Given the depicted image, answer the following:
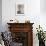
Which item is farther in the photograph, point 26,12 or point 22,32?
point 26,12

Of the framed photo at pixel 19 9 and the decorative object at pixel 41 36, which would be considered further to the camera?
the framed photo at pixel 19 9

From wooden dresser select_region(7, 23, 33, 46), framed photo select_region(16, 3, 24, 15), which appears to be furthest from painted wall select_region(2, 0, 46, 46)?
wooden dresser select_region(7, 23, 33, 46)

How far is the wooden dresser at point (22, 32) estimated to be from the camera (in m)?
5.26

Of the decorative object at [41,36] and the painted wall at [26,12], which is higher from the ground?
the painted wall at [26,12]

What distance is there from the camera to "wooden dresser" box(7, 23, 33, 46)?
17.3 ft

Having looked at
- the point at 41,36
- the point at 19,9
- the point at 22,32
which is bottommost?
the point at 41,36

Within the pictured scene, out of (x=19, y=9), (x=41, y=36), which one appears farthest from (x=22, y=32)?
(x=19, y=9)

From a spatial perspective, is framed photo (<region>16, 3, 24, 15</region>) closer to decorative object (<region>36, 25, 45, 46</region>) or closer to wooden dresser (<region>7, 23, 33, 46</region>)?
wooden dresser (<region>7, 23, 33, 46</region>)

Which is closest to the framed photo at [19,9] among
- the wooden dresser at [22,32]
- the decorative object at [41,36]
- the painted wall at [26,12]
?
the painted wall at [26,12]

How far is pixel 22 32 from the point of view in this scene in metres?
5.34

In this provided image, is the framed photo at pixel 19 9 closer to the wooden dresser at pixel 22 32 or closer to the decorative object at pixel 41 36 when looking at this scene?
the wooden dresser at pixel 22 32

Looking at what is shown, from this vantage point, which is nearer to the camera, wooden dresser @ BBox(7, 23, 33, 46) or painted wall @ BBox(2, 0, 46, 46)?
wooden dresser @ BBox(7, 23, 33, 46)

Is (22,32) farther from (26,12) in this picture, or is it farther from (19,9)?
(19,9)

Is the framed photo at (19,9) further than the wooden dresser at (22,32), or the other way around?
the framed photo at (19,9)
